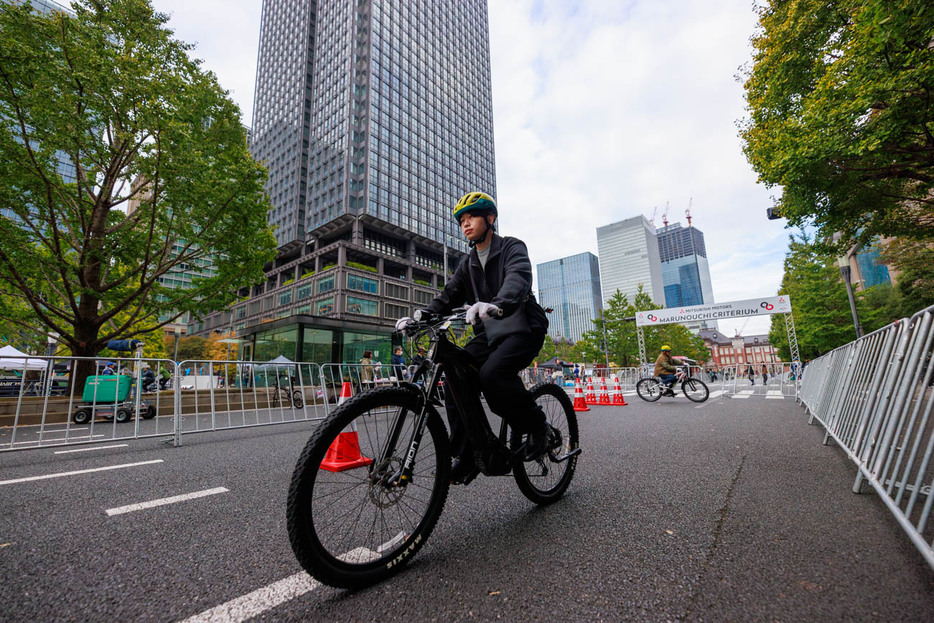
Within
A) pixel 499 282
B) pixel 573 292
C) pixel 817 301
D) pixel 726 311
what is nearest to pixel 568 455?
pixel 499 282

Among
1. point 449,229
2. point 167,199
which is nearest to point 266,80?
point 449,229

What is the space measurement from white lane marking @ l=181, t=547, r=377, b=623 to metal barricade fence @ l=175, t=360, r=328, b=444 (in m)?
4.65

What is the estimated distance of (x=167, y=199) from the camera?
11.6 m

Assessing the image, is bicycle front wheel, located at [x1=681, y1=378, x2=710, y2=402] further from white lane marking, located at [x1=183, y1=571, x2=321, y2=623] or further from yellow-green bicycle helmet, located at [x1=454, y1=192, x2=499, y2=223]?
white lane marking, located at [x1=183, y1=571, x2=321, y2=623]

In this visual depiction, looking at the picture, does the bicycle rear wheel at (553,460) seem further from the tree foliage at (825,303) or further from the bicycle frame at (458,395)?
the tree foliage at (825,303)

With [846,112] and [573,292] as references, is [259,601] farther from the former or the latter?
[573,292]

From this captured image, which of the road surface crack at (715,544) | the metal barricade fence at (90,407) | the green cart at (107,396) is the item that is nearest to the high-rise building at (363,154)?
the metal barricade fence at (90,407)

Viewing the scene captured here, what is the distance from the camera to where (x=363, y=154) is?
56438 millimetres

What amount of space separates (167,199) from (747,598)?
14.7 meters

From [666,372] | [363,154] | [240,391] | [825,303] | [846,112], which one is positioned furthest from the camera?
[363,154]

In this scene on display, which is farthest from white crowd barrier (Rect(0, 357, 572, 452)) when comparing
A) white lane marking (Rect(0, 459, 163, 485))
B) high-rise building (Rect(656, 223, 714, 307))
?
high-rise building (Rect(656, 223, 714, 307))

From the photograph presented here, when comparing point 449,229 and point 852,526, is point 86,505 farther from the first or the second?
point 449,229

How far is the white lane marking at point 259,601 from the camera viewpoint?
1467 mm

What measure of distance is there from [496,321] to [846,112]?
9734 mm
